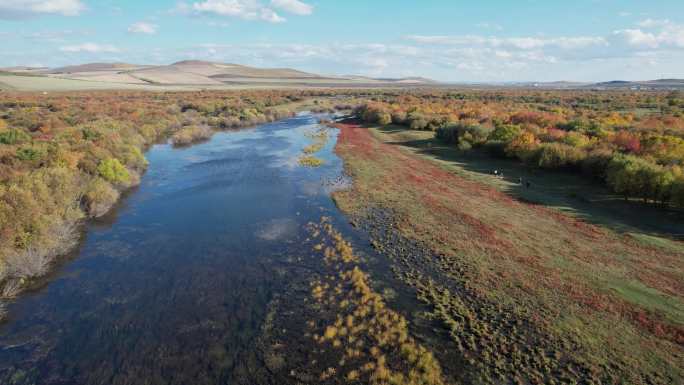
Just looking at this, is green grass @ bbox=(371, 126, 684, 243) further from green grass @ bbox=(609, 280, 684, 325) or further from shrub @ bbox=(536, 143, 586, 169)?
green grass @ bbox=(609, 280, 684, 325)

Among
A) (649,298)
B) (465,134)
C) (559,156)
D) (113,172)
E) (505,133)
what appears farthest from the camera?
(465,134)

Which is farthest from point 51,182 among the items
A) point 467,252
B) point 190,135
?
point 190,135

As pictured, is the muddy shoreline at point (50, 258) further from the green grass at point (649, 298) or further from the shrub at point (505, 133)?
the shrub at point (505, 133)

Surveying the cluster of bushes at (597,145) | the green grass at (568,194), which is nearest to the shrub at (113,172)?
the green grass at (568,194)

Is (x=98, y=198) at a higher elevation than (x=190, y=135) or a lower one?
lower

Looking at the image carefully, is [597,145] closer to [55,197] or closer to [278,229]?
[278,229]

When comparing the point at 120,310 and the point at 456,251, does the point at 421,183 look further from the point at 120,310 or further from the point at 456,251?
the point at 120,310
